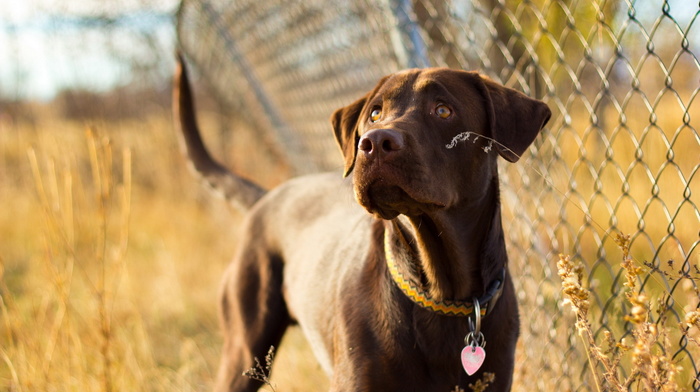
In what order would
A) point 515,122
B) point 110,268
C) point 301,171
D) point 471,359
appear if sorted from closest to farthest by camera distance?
point 471,359, point 515,122, point 110,268, point 301,171

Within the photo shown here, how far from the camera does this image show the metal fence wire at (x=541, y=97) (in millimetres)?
2734

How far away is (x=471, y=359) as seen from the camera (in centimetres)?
206

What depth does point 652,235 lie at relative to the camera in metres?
4.69

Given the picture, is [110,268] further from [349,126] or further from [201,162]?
[349,126]

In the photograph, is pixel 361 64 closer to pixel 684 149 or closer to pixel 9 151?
pixel 684 149

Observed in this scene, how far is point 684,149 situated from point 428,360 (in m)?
4.24

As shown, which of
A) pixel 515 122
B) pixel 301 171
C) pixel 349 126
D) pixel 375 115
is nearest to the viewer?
pixel 515 122

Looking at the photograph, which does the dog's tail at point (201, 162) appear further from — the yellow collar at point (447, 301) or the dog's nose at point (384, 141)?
the dog's nose at point (384, 141)

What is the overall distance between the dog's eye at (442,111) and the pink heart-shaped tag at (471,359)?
733 millimetres

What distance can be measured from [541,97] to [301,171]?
225 cm

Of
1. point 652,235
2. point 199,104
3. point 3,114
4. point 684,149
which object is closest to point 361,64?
point 652,235

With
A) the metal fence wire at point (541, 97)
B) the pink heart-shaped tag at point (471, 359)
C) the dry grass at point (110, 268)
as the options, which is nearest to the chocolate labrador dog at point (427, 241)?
the pink heart-shaped tag at point (471, 359)

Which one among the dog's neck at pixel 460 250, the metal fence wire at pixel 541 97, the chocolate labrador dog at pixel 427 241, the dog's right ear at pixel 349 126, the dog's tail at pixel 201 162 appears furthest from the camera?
the dog's tail at pixel 201 162

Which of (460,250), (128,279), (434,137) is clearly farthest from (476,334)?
(128,279)
